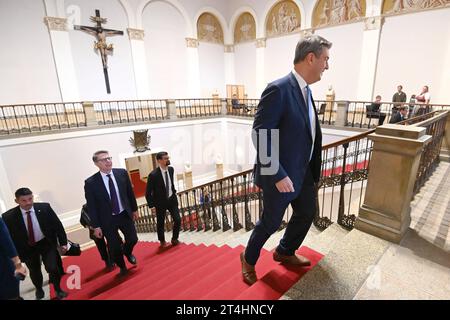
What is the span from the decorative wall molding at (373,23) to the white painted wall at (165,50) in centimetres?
912

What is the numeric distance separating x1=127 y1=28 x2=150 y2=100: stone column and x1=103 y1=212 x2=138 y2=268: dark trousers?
35.4 ft

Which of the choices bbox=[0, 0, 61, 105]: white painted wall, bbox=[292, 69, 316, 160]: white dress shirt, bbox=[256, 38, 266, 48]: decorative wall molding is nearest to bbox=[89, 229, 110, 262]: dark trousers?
bbox=[292, 69, 316, 160]: white dress shirt

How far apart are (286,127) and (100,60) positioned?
12.3 metres

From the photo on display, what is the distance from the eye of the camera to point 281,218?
5.68 ft

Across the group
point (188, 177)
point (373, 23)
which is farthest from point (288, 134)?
point (373, 23)

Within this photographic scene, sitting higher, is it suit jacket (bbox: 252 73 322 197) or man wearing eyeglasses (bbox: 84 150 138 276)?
suit jacket (bbox: 252 73 322 197)

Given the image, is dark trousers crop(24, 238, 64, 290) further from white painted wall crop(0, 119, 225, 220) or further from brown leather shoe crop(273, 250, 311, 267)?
white painted wall crop(0, 119, 225, 220)

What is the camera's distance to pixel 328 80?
1178 cm

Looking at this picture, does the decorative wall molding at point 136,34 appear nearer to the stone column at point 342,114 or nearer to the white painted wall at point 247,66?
the white painted wall at point 247,66

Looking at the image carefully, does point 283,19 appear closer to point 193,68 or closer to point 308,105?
point 193,68

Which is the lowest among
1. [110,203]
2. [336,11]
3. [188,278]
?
[188,278]

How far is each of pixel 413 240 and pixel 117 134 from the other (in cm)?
984

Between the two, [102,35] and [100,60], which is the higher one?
[102,35]

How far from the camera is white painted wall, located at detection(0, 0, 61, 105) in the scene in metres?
9.15
